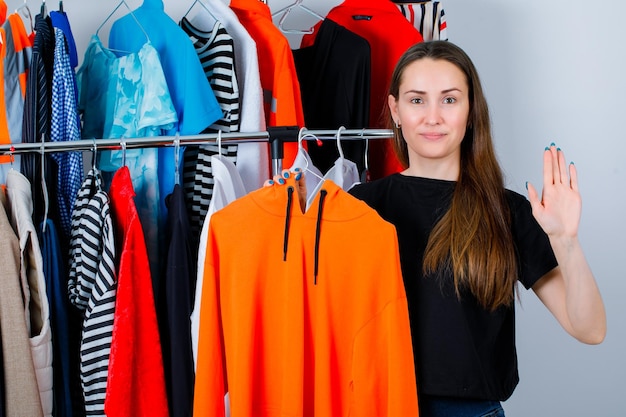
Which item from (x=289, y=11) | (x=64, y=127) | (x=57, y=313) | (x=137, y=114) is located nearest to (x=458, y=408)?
(x=57, y=313)

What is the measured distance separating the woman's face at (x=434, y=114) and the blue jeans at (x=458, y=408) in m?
0.48

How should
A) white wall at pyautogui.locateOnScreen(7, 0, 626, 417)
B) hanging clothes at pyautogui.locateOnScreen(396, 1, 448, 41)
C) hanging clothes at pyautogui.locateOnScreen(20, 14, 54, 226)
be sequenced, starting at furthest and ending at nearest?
white wall at pyautogui.locateOnScreen(7, 0, 626, 417), hanging clothes at pyautogui.locateOnScreen(396, 1, 448, 41), hanging clothes at pyautogui.locateOnScreen(20, 14, 54, 226)

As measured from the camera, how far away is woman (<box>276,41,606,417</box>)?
1.49 m

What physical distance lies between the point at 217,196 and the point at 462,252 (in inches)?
24.4

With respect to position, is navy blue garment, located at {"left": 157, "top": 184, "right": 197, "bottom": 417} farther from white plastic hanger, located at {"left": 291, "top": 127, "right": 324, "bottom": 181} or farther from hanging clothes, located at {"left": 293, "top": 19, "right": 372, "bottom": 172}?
hanging clothes, located at {"left": 293, "top": 19, "right": 372, "bottom": 172}

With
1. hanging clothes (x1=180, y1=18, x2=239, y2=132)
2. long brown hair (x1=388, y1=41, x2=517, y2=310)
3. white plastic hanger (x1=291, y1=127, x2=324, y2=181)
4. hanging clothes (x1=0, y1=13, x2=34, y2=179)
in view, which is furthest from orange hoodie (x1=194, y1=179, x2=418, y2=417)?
hanging clothes (x1=0, y1=13, x2=34, y2=179)

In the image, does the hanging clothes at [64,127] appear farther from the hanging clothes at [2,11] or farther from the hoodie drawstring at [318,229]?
the hoodie drawstring at [318,229]

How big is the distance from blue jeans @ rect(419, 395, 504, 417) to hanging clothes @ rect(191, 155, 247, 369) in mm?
561

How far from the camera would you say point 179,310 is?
5.77ft

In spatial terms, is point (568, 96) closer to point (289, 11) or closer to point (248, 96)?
point (289, 11)

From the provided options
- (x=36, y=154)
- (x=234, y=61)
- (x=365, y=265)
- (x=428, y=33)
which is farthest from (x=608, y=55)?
(x=36, y=154)

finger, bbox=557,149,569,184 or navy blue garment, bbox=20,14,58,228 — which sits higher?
navy blue garment, bbox=20,14,58,228

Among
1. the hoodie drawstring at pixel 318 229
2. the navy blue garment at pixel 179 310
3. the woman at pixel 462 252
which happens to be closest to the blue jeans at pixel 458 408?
the woman at pixel 462 252

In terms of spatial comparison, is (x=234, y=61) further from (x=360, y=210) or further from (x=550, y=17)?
(x=550, y=17)
